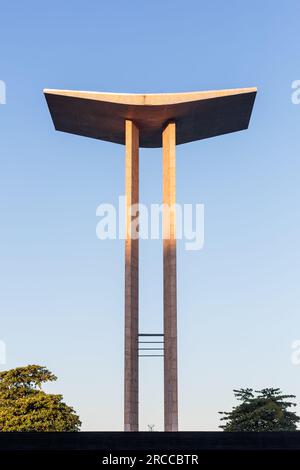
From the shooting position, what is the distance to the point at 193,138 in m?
48.4

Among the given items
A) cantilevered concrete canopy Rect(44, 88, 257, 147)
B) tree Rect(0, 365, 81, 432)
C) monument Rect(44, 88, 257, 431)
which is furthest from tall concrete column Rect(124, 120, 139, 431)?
tree Rect(0, 365, 81, 432)

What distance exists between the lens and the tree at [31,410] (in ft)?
160

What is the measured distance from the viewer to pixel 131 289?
136ft

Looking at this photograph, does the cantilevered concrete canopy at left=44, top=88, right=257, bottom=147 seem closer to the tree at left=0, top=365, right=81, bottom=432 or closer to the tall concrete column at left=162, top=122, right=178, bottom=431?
the tall concrete column at left=162, top=122, right=178, bottom=431

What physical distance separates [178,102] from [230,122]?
17.6ft

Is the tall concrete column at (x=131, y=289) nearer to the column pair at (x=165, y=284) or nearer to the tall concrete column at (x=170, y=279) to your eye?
the column pair at (x=165, y=284)

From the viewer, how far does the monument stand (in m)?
40.8

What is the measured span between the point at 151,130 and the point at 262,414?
938 inches

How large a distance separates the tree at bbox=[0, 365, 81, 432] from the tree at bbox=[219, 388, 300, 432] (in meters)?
13.6

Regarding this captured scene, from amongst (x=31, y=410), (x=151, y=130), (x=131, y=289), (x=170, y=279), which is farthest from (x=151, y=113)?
(x=31, y=410)

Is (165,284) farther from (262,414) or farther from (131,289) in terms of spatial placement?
(262,414)

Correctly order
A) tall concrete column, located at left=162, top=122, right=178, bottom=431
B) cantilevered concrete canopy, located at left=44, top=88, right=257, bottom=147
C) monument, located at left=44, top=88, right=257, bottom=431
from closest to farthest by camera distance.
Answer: tall concrete column, located at left=162, top=122, right=178, bottom=431 → monument, located at left=44, top=88, right=257, bottom=431 → cantilevered concrete canopy, located at left=44, top=88, right=257, bottom=147

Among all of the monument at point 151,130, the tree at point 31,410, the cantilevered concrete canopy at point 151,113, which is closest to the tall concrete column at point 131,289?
the monument at point 151,130

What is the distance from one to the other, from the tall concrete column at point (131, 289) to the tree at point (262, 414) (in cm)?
1962
